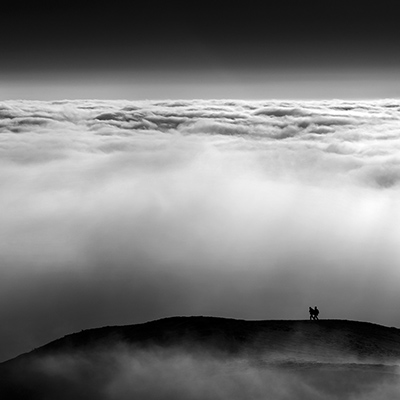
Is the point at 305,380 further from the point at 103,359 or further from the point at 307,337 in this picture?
the point at 103,359

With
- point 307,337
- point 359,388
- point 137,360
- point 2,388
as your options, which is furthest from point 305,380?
point 2,388

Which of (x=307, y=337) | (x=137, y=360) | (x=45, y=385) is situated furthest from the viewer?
(x=307, y=337)

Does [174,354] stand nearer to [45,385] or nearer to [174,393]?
[174,393]

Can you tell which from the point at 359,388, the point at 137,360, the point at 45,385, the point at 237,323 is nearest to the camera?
the point at 359,388

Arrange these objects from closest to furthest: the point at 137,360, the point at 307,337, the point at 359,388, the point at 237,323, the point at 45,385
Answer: the point at 359,388 → the point at 45,385 → the point at 137,360 → the point at 307,337 → the point at 237,323

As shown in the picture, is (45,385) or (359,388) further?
(45,385)

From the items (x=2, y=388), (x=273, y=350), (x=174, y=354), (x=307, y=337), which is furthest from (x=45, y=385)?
(x=307, y=337)
